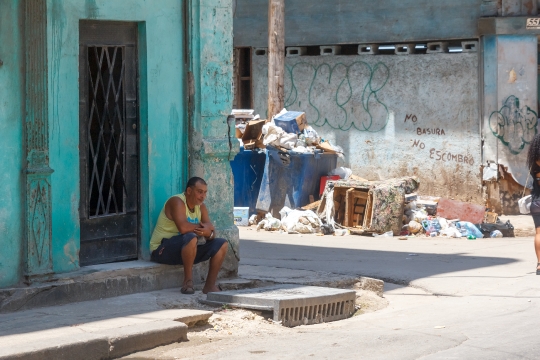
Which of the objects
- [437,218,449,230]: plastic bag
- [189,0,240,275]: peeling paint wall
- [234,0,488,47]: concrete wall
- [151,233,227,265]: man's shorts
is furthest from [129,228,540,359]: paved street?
[234,0,488,47]: concrete wall

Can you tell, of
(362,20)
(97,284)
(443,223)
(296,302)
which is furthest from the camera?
(362,20)

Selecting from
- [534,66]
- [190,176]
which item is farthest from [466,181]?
[190,176]

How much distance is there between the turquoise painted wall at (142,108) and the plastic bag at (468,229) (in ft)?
21.2

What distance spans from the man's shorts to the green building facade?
0.97 ft

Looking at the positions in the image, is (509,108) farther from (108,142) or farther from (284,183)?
(108,142)

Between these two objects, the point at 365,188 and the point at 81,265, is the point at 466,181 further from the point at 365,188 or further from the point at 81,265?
the point at 81,265

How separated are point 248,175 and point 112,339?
30.4 ft

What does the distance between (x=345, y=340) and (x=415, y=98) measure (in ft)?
34.7

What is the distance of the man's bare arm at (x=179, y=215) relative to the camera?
8234 mm

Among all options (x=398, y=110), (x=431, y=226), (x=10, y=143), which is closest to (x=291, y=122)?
(x=398, y=110)

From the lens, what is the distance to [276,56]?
1611 centimetres

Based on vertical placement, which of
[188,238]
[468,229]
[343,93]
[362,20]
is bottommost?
[468,229]

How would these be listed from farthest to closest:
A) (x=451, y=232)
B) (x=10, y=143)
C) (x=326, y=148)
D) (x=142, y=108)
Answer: (x=326, y=148) < (x=451, y=232) < (x=142, y=108) < (x=10, y=143)

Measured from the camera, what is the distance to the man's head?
328 inches
